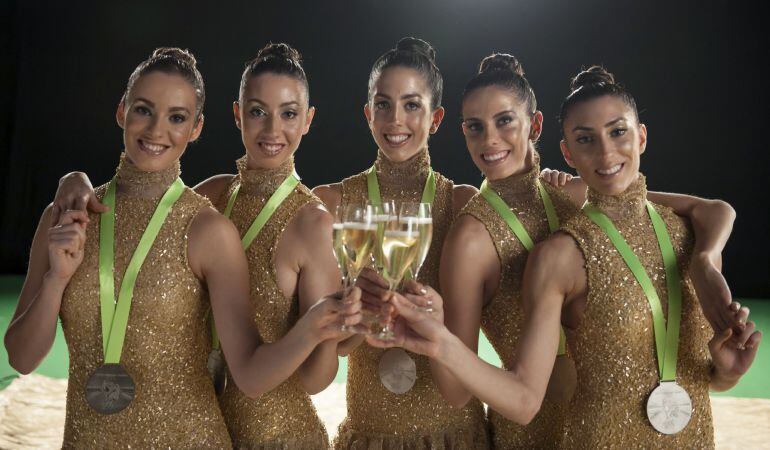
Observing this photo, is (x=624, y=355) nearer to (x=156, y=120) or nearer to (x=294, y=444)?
(x=294, y=444)

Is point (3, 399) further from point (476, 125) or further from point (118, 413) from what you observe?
point (476, 125)

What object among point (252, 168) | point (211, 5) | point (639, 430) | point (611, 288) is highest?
point (211, 5)

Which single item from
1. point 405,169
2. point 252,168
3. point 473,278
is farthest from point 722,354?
point 252,168

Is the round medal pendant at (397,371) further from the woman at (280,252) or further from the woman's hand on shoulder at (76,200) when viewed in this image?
the woman's hand on shoulder at (76,200)

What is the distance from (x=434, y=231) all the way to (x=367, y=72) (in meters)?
8.44

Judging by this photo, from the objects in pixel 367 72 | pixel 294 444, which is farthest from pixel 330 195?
pixel 367 72

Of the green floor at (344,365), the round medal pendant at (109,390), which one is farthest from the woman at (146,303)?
the green floor at (344,365)

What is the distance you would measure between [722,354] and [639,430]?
0.32m

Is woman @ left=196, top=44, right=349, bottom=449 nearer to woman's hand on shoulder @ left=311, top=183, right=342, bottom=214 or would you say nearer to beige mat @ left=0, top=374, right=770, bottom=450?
woman's hand on shoulder @ left=311, top=183, right=342, bottom=214

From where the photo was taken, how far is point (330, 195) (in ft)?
10.2

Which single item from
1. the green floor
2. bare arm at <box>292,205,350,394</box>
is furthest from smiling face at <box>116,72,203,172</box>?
the green floor

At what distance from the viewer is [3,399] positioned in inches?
203

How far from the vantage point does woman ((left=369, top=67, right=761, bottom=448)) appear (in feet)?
7.36

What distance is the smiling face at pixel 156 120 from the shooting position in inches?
91.4
